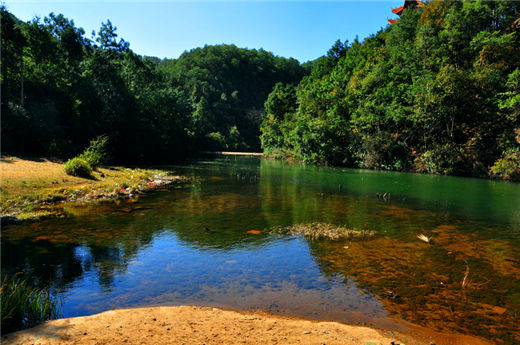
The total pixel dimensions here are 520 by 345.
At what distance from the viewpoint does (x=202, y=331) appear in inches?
182

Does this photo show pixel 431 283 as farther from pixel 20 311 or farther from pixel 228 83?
pixel 228 83

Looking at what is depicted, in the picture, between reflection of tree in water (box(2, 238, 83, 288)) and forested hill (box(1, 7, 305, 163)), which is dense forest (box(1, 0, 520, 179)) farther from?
reflection of tree in water (box(2, 238, 83, 288))

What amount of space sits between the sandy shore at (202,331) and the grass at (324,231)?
18.2 ft

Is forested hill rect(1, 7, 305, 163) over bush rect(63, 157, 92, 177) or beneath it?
over

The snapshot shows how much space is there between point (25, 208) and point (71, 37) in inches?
1410

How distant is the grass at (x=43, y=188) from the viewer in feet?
44.1

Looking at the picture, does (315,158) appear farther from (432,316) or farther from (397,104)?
(432,316)

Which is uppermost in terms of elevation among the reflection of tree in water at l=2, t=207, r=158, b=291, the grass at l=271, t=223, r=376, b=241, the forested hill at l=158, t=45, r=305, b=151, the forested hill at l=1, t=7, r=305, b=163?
the forested hill at l=158, t=45, r=305, b=151

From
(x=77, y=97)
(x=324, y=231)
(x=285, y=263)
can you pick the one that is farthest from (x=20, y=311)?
(x=77, y=97)

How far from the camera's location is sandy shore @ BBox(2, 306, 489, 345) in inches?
170

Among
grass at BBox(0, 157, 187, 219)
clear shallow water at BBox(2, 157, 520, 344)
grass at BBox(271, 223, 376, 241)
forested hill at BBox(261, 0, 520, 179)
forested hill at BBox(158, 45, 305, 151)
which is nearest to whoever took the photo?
clear shallow water at BBox(2, 157, 520, 344)

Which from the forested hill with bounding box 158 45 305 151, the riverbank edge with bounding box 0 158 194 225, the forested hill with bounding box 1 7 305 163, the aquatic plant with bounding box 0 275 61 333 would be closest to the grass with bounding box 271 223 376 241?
the aquatic plant with bounding box 0 275 61 333

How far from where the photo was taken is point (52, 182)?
1769 centimetres

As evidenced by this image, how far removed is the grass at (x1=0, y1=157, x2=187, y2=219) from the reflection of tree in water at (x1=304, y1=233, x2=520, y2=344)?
1221 centimetres
